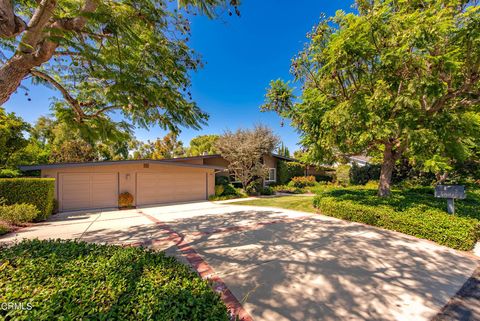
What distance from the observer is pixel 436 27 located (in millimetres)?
5047

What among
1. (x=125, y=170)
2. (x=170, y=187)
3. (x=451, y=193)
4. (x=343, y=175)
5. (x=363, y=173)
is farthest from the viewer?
(x=343, y=175)

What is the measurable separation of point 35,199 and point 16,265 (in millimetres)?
8121

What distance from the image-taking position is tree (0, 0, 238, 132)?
3.86 meters

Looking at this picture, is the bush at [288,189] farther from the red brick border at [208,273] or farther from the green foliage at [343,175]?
the red brick border at [208,273]

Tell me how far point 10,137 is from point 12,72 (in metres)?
9.05

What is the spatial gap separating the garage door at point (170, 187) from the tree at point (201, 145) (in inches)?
574

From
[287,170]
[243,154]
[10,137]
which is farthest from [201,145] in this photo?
[10,137]

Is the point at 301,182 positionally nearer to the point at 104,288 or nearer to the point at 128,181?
the point at 128,181

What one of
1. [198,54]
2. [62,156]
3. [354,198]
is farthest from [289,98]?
[62,156]

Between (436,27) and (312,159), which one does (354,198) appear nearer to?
(312,159)

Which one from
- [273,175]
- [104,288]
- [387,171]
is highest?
[387,171]

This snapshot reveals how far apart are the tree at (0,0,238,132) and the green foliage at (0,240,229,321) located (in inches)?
123

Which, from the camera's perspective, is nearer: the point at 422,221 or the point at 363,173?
the point at 422,221

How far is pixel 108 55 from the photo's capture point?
501cm
